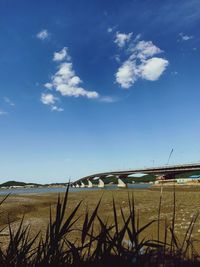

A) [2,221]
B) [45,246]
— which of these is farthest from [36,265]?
[2,221]

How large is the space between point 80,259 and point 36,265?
42 cm

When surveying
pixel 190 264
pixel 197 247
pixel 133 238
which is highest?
pixel 133 238

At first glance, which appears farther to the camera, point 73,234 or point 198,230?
point 73,234

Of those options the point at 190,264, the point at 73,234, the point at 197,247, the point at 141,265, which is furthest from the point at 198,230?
the point at 141,265

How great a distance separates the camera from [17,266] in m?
3.19

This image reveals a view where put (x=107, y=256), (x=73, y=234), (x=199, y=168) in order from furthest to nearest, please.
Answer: (x=199, y=168)
(x=73, y=234)
(x=107, y=256)

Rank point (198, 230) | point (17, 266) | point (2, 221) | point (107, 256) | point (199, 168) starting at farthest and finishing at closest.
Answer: point (199, 168), point (2, 221), point (198, 230), point (17, 266), point (107, 256)

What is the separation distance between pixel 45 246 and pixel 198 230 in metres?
13.0

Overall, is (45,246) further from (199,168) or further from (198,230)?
(199,168)

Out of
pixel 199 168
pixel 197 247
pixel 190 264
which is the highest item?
pixel 199 168

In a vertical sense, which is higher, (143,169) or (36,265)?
(143,169)

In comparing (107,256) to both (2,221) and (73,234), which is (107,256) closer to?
(73,234)

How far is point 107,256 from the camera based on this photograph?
9.81ft

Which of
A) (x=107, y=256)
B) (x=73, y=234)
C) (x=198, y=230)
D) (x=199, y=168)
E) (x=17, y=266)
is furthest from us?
(x=199, y=168)
